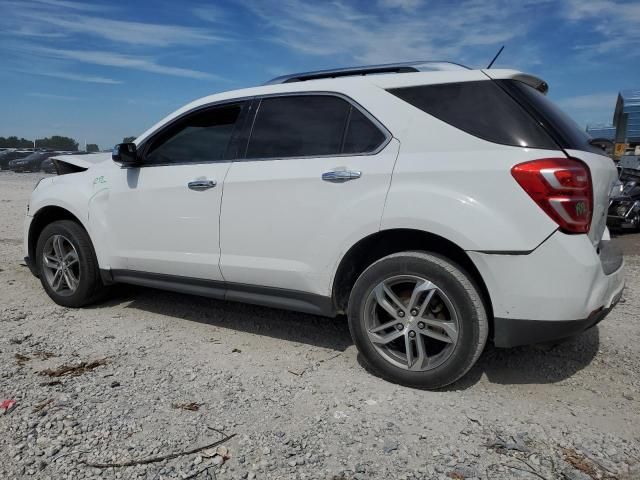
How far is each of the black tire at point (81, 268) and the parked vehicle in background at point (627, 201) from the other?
8.18m

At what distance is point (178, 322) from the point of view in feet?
13.9

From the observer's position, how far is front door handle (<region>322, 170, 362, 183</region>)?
120 inches

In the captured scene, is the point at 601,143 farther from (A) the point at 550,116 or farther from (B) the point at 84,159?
(B) the point at 84,159

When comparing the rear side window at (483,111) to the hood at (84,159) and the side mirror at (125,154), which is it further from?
the hood at (84,159)

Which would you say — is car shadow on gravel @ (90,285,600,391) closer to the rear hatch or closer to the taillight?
the rear hatch

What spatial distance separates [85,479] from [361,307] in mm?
1679

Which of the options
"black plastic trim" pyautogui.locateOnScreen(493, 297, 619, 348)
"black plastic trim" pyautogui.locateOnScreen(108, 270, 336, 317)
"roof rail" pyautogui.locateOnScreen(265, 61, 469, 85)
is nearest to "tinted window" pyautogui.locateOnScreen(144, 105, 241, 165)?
"roof rail" pyautogui.locateOnScreen(265, 61, 469, 85)

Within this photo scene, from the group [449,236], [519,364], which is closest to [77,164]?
[449,236]

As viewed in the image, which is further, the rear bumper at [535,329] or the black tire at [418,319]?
the black tire at [418,319]

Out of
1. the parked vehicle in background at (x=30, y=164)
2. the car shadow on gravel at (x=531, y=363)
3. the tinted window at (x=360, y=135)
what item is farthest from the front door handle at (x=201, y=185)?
the parked vehicle in background at (x=30, y=164)

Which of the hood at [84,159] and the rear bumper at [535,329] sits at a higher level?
the hood at [84,159]

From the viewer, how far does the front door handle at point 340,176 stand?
3.05 metres

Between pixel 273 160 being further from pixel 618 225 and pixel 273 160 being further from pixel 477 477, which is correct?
pixel 618 225

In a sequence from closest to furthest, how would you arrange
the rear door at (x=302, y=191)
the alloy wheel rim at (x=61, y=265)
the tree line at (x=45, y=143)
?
the rear door at (x=302, y=191)
the alloy wheel rim at (x=61, y=265)
the tree line at (x=45, y=143)
